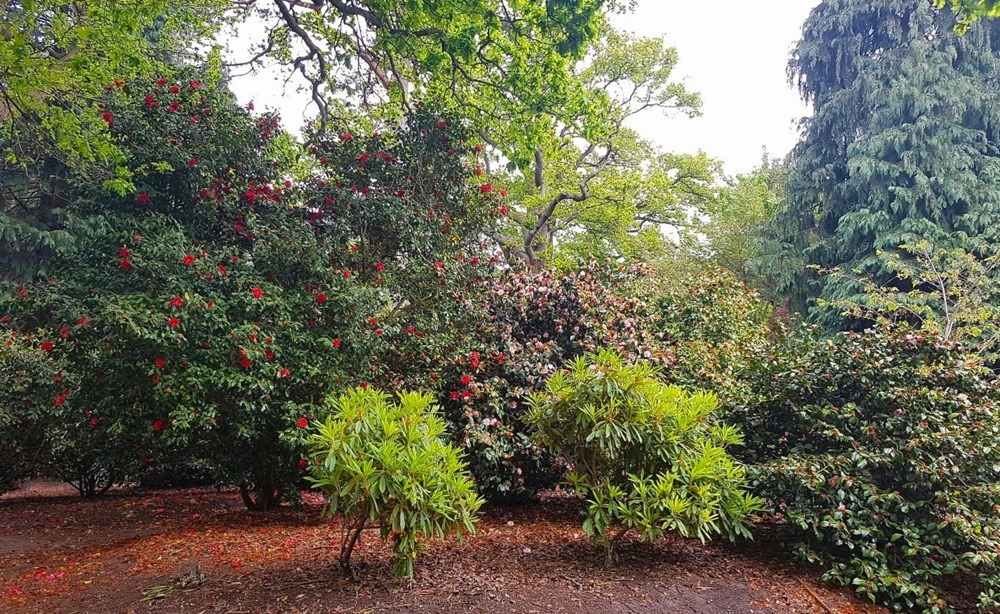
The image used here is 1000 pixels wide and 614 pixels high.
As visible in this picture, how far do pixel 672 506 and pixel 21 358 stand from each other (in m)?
7.46

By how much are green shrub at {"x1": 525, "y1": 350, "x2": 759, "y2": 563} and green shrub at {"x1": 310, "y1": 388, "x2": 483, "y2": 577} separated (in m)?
0.94

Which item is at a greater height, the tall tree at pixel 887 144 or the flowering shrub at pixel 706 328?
the tall tree at pixel 887 144

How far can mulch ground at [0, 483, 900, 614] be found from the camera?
289 centimetres

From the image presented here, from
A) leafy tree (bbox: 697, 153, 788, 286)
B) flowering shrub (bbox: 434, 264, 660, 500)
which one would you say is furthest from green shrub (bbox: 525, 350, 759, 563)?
leafy tree (bbox: 697, 153, 788, 286)

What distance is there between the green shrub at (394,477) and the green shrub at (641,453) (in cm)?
94

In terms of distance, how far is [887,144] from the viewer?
12078mm

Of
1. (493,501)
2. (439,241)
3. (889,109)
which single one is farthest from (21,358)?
(889,109)

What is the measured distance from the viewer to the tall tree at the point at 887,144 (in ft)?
37.4

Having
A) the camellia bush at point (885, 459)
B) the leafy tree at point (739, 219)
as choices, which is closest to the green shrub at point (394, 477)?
the camellia bush at point (885, 459)

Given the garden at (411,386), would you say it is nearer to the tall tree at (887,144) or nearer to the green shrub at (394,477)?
the green shrub at (394,477)

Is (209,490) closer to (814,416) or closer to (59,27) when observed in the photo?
(59,27)

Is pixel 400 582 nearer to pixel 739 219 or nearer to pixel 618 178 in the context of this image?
pixel 618 178

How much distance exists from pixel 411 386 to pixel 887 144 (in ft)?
41.9

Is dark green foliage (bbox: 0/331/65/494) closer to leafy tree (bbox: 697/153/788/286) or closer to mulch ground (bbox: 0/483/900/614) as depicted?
mulch ground (bbox: 0/483/900/614)
